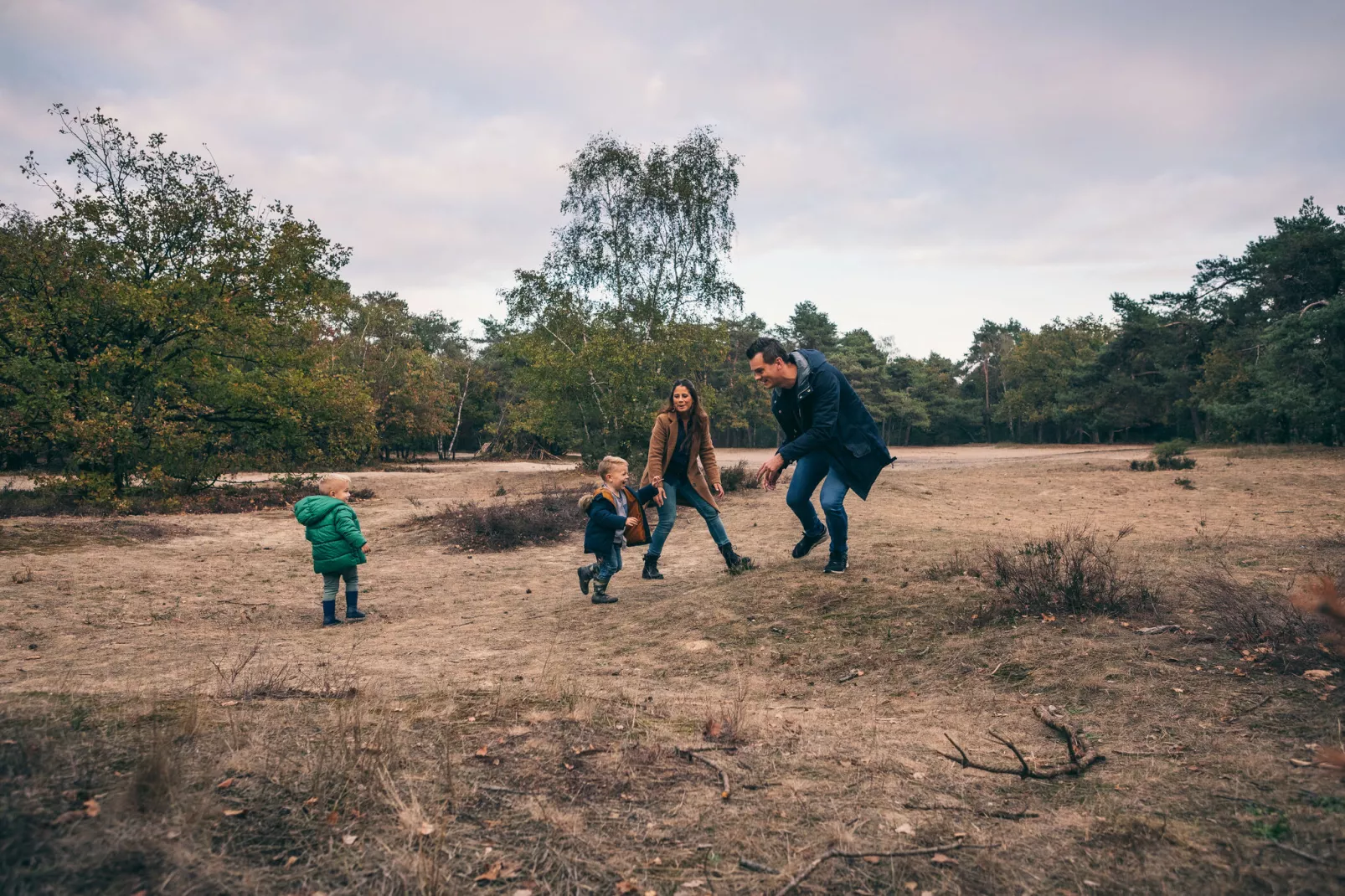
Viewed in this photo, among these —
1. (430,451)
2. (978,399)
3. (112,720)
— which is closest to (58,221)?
(112,720)

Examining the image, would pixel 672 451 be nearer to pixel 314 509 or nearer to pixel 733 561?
pixel 733 561

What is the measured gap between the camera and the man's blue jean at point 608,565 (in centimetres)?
707

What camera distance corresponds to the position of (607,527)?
7090 mm

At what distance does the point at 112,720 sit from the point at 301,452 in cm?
1553

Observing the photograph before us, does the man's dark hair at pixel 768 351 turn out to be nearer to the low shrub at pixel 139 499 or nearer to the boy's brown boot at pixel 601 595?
the boy's brown boot at pixel 601 595

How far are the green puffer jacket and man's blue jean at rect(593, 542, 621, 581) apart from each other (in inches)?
84.9

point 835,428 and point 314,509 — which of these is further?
point 314,509

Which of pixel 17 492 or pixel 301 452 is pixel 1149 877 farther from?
pixel 17 492

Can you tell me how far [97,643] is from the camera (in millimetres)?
5711

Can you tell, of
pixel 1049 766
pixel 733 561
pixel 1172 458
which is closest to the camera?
pixel 1049 766

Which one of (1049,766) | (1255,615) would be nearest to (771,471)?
(1255,615)

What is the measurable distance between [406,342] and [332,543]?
45.3 metres

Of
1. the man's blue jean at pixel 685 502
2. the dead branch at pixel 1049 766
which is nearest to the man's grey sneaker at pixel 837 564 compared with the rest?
the man's blue jean at pixel 685 502

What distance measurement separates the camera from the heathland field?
2146mm
